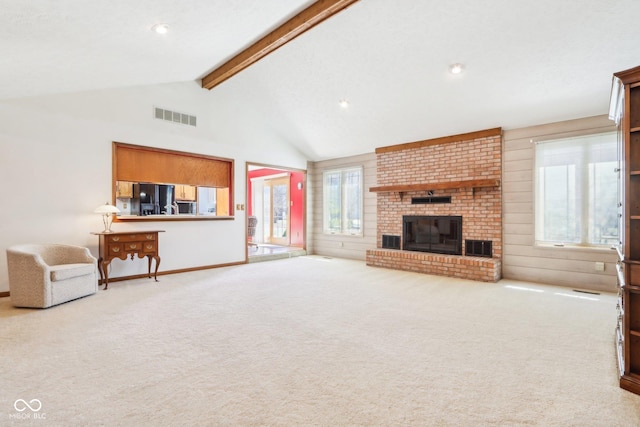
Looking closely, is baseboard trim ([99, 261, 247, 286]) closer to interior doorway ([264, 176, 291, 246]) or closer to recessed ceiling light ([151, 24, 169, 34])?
interior doorway ([264, 176, 291, 246])

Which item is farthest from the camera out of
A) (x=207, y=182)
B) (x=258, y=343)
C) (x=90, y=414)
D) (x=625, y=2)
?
(x=207, y=182)

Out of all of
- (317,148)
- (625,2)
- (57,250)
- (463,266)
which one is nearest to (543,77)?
(625,2)

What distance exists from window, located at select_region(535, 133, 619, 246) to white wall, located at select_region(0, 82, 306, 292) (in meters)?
5.61

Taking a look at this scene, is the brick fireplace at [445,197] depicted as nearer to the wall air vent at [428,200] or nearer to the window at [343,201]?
the wall air vent at [428,200]

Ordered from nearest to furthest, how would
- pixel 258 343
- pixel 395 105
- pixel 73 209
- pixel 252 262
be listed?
pixel 258 343 < pixel 73 209 < pixel 395 105 < pixel 252 262

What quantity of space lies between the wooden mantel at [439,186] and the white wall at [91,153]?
3.19m

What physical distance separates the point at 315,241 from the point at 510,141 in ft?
16.3

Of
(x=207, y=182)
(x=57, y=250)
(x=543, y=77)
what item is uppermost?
(x=543, y=77)

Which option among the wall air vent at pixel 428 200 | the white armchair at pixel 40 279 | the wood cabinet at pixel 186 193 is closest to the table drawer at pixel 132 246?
the white armchair at pixel 40 279

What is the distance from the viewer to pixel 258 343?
271cm

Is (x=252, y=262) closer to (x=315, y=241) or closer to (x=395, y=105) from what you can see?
(x=315, y=241)

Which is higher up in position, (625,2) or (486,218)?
(625,2)

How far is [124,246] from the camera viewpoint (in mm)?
4754

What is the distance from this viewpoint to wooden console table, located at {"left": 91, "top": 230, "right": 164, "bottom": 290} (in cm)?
462
